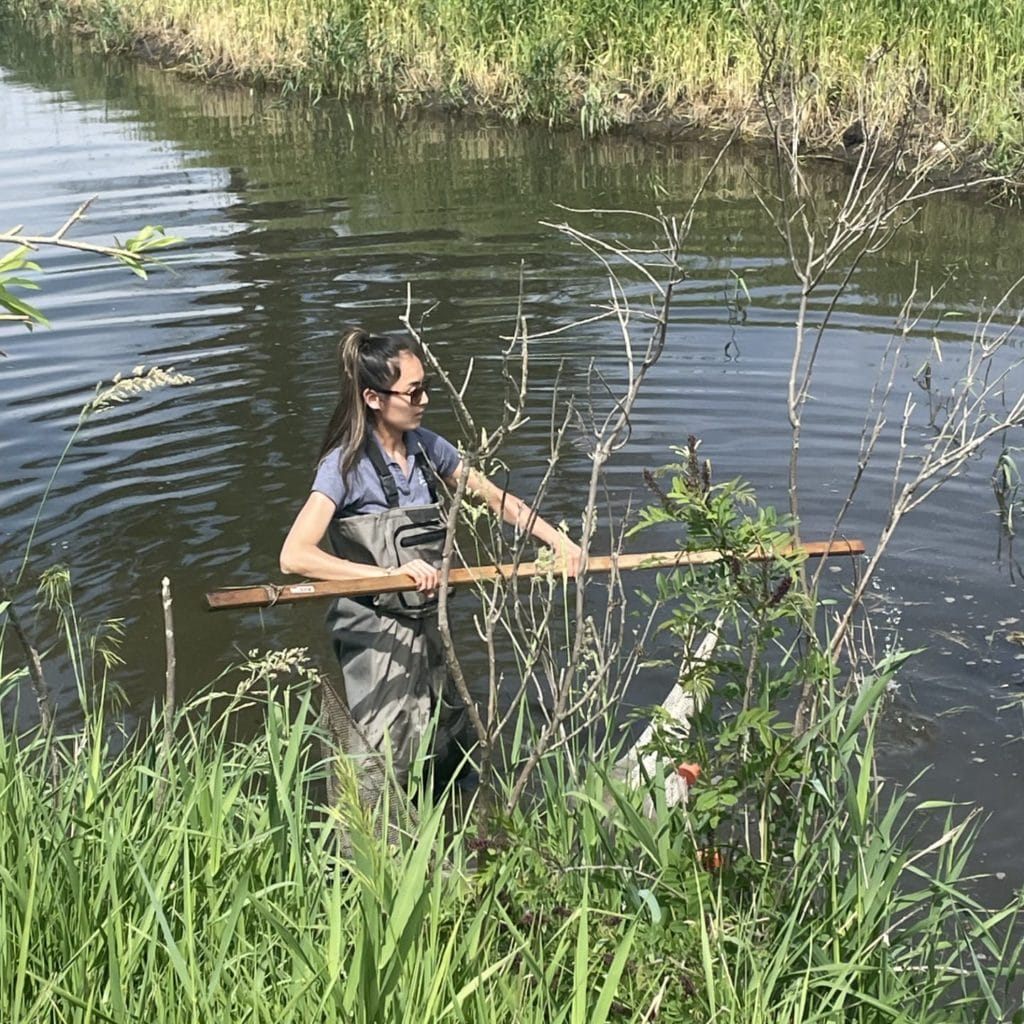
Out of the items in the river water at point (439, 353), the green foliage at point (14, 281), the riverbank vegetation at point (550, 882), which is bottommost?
the river water at point (439, 353)

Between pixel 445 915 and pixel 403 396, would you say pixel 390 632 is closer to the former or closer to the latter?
pixel 403 396

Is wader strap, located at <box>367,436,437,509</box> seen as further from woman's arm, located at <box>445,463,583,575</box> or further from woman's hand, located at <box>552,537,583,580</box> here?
woman's hand, located at <box>552,537,583,580</box>

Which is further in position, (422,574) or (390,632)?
(390,632)

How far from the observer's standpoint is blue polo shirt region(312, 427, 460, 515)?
187 inches

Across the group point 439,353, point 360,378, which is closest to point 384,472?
point 360,378

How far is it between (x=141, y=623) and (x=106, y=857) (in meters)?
3.82

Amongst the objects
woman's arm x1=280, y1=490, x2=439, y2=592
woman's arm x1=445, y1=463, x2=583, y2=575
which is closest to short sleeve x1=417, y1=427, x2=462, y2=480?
woman's arm x1=445, y1=463, x2=583, y2=575

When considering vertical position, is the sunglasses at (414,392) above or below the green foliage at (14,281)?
below

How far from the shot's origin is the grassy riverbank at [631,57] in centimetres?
1377

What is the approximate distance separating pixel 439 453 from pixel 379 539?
0.51 m

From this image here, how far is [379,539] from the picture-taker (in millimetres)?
4730

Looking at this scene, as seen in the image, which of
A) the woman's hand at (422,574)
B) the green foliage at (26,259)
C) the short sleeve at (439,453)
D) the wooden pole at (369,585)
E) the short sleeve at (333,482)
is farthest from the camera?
the short sleeve at (439,453)

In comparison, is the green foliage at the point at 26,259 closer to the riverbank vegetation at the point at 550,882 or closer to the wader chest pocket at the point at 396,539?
the riverbank vegetation at the point at 550,882

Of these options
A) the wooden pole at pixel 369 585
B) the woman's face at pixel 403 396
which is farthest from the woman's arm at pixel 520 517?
the woman's face at pixel 403 396
